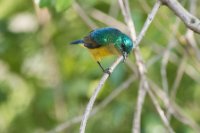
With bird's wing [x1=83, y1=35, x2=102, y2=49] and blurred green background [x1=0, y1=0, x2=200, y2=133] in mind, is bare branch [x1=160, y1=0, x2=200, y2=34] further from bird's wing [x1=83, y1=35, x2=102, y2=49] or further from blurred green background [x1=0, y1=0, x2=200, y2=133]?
blurred green background [x1=0, y1=0, x2=200, y2=133]

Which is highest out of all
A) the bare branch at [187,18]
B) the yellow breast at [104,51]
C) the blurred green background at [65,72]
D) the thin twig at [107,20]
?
the bare branch at [187,18]

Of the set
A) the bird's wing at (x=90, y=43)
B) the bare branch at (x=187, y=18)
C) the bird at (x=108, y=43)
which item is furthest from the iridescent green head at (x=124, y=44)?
the bare branch at (x=187, y=18)

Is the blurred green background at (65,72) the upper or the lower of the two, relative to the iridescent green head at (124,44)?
lower

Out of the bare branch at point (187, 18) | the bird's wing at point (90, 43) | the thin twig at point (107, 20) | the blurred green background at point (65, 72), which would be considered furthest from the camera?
the blurred green background at point (65, 72)

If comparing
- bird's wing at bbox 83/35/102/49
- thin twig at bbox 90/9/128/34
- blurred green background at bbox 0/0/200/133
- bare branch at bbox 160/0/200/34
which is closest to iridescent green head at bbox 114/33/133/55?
bird's wing at bbox 83/35/102/49

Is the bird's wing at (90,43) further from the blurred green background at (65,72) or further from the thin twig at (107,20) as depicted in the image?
the blurred green background at (65,72)

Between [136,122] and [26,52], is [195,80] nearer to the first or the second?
[26,52]
